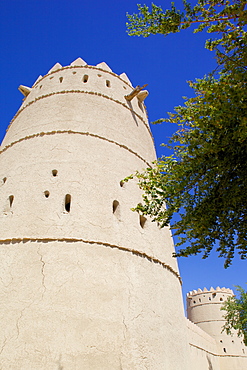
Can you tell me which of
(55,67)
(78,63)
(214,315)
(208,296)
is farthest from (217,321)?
(55,67)

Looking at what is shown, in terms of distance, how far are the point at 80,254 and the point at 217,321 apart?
1914cm

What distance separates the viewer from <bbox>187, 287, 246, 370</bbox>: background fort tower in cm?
2030

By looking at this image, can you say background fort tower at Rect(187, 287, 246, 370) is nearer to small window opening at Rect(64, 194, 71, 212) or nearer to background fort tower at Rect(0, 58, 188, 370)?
background fort tower at Rect(0, 58, 188, 370)

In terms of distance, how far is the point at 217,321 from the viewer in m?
21.7

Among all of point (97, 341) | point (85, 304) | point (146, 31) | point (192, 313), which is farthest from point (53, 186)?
point (192, 313)

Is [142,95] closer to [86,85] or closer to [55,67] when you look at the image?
[86,85]

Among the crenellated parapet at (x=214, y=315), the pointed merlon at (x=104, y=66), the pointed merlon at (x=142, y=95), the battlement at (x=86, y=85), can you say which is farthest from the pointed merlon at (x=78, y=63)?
the crenellated parapet at (x=214, y=315)

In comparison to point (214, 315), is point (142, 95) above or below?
above

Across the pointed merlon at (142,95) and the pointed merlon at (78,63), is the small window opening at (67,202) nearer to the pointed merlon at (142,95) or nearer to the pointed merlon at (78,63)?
the pointed merlon at (78,63)

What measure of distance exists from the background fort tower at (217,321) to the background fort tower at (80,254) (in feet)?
51.0

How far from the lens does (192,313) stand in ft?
76.2

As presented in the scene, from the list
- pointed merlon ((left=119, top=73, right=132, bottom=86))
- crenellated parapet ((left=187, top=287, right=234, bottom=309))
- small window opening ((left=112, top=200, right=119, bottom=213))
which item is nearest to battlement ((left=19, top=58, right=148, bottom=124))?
pointed merlon ((left=119, top=73, right=132, bottom=86))

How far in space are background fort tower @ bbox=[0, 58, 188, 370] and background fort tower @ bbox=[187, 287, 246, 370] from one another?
15560 millimetres

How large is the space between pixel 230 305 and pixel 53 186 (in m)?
15.0
